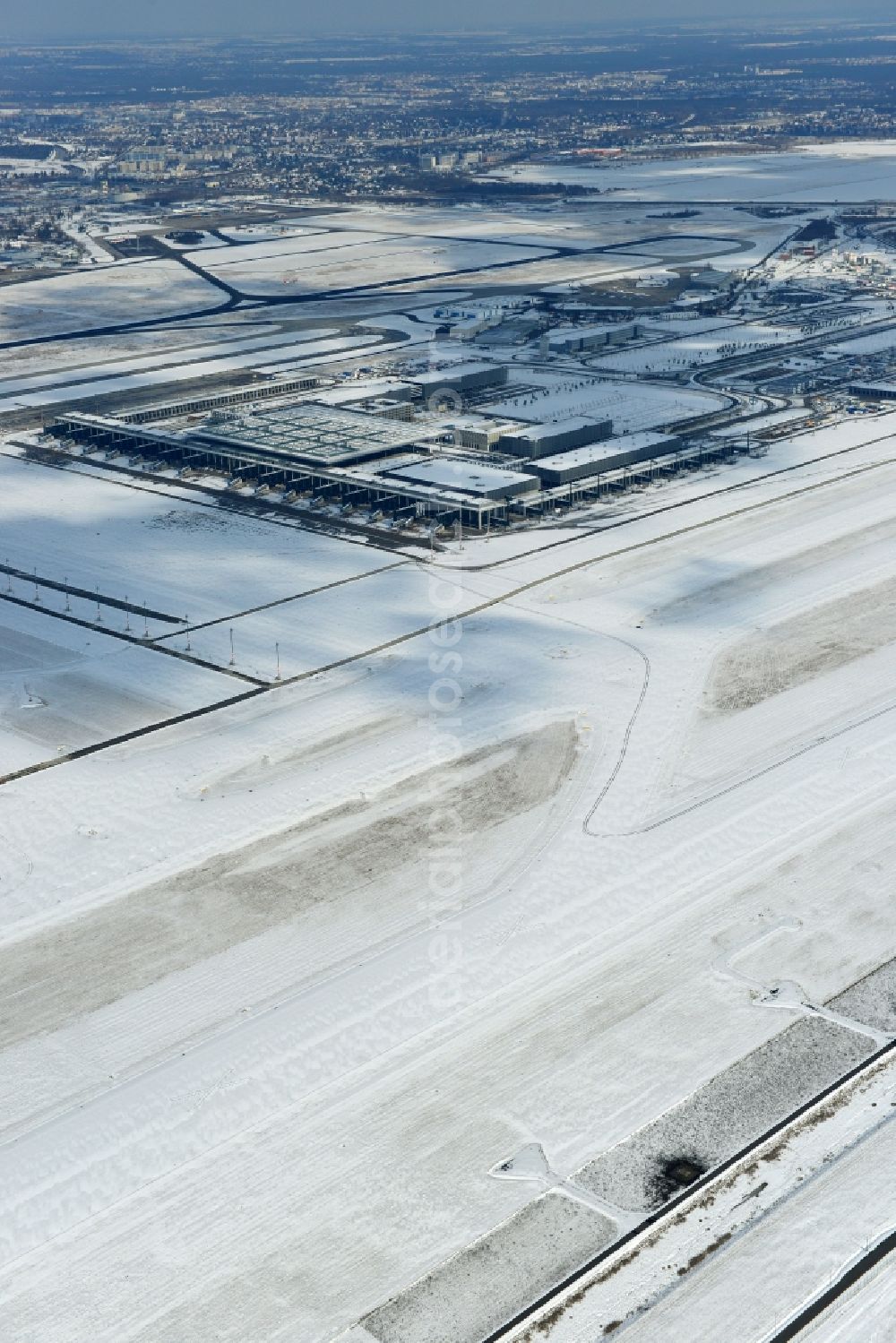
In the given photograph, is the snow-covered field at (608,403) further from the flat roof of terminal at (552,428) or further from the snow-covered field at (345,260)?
the snow-covered field at (345,260)

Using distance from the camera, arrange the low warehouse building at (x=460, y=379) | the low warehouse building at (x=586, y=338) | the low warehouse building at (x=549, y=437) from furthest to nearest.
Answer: the low warehouse building at (x=586, y=338)
the low warehouse building at (x=460, y=379)
the low warehouse building at (x=549, y=437)

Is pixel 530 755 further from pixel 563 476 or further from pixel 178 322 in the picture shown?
pixel 178 322

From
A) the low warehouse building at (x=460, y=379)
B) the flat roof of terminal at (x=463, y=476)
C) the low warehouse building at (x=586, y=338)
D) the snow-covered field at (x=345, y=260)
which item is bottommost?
the flat roof of terminal at (x=463, y=476)

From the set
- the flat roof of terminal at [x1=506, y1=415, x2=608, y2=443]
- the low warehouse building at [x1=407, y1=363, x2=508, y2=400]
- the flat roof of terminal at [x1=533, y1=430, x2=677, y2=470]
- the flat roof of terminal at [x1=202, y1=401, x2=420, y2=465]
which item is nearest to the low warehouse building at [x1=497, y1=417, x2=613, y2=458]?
the flat roof of terminal at [x1=506, y1=415, x2=608, y2=443]

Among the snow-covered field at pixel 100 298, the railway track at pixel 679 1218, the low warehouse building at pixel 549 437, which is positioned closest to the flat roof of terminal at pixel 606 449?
the low warehouse building at pixel 549 437

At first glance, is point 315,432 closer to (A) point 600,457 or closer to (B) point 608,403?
(A) point 600,457

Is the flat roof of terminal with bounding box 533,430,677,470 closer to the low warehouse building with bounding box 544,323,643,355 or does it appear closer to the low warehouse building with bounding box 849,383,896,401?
the low warehouse building with bounding box 849,383,896,401
